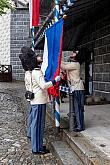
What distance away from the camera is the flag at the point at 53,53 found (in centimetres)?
569

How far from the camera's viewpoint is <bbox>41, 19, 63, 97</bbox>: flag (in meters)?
5.69

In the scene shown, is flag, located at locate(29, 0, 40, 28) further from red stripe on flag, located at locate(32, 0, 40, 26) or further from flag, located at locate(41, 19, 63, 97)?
flag, located at locate(41, 19, 63, 97)

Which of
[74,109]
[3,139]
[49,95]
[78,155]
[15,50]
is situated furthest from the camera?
[15,50]

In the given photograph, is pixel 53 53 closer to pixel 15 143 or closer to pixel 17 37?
pixel 15 143

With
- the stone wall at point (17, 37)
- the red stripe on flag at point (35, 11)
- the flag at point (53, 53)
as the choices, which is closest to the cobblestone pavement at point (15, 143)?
the flag at point (53, 53)

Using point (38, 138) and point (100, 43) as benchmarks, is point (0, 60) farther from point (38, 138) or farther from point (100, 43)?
point (38, 138)

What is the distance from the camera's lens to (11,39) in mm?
23500

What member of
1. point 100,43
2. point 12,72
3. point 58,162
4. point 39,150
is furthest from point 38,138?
point 12,72

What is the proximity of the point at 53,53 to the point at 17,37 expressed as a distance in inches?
708

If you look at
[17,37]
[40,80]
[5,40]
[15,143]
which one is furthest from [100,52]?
[5,40]

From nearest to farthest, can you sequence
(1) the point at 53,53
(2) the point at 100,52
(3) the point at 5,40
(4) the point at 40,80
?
1. (4) the point at 40,80
2. (1) the point at 53,53
3. (2) the point at 100,52
4. (3) the point at 5,40

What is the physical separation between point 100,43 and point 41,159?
20.6 feet

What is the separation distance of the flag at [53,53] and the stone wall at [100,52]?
4514 mm

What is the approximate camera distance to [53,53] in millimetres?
5879
